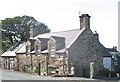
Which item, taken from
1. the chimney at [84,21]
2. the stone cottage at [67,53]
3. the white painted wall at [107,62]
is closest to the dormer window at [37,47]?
the stone cottage at [67,53]

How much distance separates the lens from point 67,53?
30.9m

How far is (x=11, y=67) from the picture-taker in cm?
4162

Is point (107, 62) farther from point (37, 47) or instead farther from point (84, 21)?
point (37, 47)

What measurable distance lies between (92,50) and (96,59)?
1890mm

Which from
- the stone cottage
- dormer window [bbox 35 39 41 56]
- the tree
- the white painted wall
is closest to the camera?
the stone cottage

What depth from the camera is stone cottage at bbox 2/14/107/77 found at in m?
31.7

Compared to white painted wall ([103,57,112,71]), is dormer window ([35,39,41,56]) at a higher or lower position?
higher

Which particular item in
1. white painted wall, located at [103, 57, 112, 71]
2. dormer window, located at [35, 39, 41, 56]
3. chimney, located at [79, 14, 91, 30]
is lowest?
white painted wall, located at [103, 57, 112, 71]

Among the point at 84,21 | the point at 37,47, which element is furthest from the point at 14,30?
the point at 84,21

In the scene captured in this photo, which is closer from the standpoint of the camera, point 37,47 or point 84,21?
point 84,21

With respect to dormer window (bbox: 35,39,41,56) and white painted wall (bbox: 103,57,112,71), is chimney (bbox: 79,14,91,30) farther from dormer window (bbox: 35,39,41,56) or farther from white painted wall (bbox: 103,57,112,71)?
white painted wall (bbox: 103,57,112,71)

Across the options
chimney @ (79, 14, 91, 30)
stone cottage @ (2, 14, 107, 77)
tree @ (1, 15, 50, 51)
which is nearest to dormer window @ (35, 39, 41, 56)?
stone cottage @ (2, 14, 107, 77)

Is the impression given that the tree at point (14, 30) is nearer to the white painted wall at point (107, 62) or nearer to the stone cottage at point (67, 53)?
the stone cottage at point (67, 53)

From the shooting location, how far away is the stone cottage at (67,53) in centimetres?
3168
